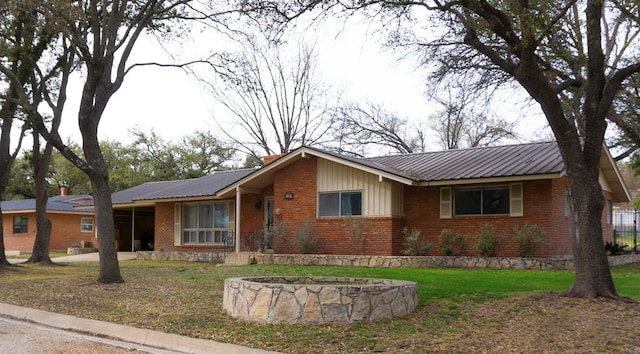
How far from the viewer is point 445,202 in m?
21.2

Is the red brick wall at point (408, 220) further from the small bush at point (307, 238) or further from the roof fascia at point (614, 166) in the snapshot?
the roof fascia at point (614, 166)

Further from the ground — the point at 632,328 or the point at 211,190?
the point at 211,190

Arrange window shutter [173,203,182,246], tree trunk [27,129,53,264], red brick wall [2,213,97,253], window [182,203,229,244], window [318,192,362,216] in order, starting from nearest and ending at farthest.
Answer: window [318,192,362,216] < tree trunk [27,129,53,264] < window [182,203,229,244] < window shutter [173,203,182,246] < red brick wall [2,213,97,253]

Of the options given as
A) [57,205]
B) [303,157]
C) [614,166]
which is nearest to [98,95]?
[303,157]

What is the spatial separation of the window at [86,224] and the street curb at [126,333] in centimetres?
2862

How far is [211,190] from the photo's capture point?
1052 inches

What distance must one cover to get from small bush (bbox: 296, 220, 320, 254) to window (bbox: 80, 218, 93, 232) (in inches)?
857

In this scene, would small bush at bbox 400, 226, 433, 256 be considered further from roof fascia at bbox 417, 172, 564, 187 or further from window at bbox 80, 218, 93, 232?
window at bbox 80, 218, 93, 232

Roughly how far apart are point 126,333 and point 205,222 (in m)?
18.5

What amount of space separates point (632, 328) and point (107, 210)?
11.6m

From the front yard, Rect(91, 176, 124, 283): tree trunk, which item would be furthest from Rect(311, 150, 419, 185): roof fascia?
Rect(91, 176, 124, 283): tree trunk

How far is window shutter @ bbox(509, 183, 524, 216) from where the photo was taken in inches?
778

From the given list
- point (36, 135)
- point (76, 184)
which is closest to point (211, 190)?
point (36, 135)

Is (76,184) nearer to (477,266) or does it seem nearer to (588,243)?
(477,266)
